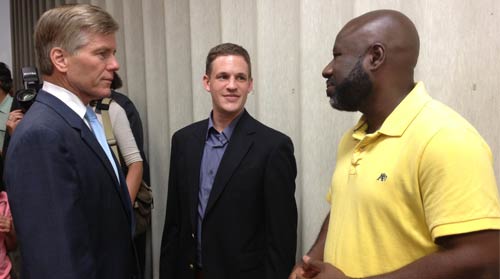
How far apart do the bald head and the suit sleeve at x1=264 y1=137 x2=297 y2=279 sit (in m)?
0.58

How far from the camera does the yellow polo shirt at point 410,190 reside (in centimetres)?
Result: 74

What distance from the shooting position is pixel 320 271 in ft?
3.12

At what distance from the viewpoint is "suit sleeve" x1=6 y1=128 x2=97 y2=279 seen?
0.95 meters

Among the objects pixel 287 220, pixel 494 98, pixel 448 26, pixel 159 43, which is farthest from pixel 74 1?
pixel 494 98

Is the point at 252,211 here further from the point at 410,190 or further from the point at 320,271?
the point at 410,190

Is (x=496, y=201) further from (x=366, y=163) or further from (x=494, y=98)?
(x=494, y=98)

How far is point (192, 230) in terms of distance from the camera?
1518 mm

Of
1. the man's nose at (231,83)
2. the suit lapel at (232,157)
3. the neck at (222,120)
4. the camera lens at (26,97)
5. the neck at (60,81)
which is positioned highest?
the neck at (60,81)

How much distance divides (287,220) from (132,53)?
1.41 metres

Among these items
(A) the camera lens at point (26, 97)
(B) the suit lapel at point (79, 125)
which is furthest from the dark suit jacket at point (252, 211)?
(A) the camera lens at point (26, 97)

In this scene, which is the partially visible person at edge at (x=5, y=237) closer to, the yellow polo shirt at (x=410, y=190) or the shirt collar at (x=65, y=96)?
the shirt collar at (x=65, y=96)

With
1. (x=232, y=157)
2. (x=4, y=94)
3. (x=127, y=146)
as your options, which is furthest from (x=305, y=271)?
(x=4, y=94)

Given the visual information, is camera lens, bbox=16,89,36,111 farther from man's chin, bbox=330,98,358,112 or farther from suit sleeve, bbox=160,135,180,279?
man's chin, bbox=330,98,358,112

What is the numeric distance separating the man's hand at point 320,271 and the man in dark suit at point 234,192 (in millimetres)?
400
